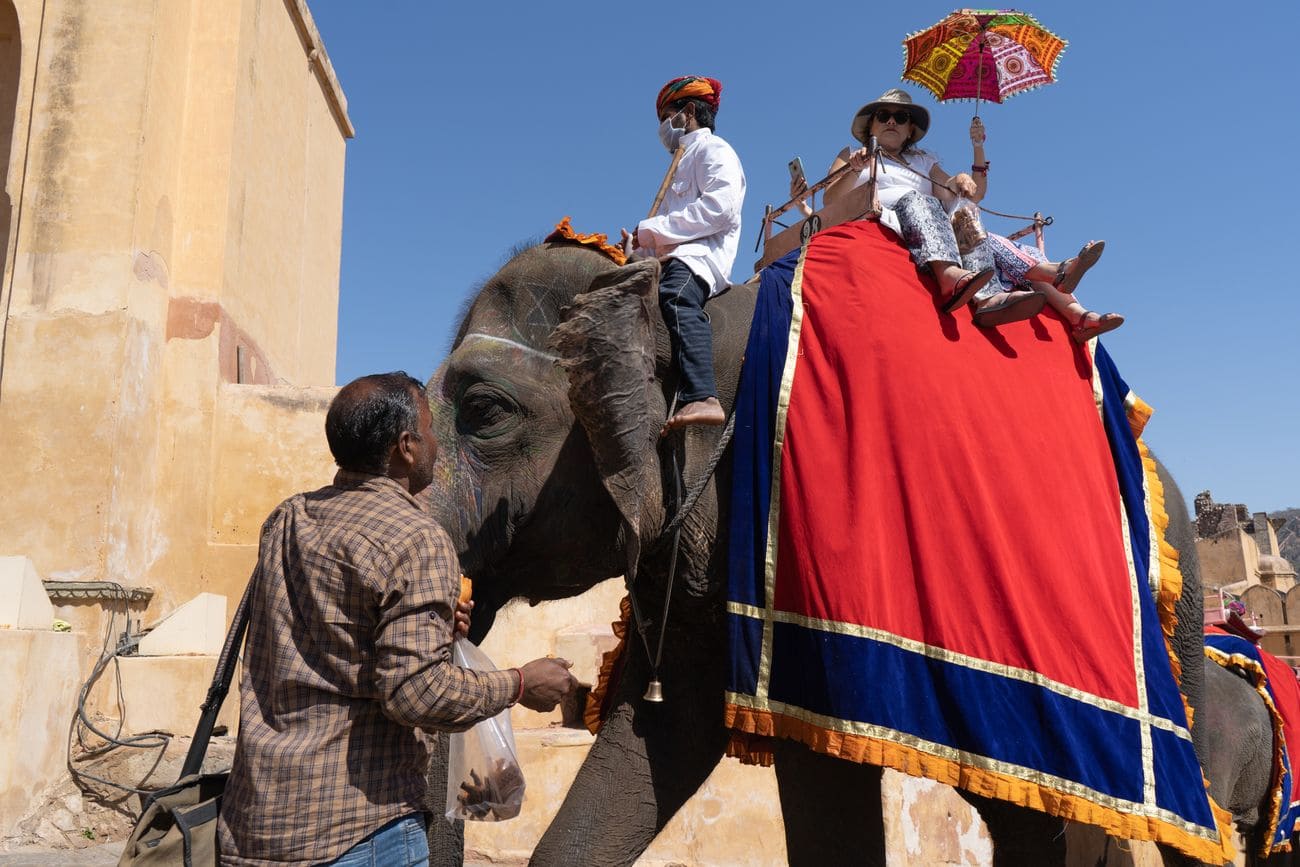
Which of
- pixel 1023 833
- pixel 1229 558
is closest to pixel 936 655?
pixel 1023 833

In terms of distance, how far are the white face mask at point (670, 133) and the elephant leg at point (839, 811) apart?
70.4 inches

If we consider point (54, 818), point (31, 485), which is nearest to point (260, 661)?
point (54, 818)

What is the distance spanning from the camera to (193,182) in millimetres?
10055

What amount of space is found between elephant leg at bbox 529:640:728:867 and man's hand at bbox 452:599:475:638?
27.8 inches

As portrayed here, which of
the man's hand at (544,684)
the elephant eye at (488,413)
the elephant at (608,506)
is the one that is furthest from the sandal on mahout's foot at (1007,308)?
the man's hand at (544,684)

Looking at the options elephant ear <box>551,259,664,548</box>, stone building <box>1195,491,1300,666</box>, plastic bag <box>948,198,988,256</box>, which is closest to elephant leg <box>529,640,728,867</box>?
elephant ear <box>551,259,664,548</box>

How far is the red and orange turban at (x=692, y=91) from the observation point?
3.38m

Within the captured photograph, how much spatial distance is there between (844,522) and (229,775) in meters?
1.44

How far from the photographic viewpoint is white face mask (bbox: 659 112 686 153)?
3.39 m

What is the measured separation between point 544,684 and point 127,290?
7537 millimetres

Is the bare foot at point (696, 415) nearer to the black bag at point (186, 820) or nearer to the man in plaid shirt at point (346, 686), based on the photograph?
the man in plaid shirt at point (346, 686)

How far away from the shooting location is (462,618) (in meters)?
2.29

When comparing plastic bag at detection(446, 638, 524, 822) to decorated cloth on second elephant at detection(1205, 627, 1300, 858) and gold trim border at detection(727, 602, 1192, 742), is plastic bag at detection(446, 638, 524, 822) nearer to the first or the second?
gold trim border at detection(727, 602, 1192, 742)

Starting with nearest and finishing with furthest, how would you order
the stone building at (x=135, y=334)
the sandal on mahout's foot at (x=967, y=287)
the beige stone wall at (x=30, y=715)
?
the sandal on mahout's foot at (x=967, y=287) < the beige stone wall at (x=30, y=715) < the stone building at (x=135, y=334)
